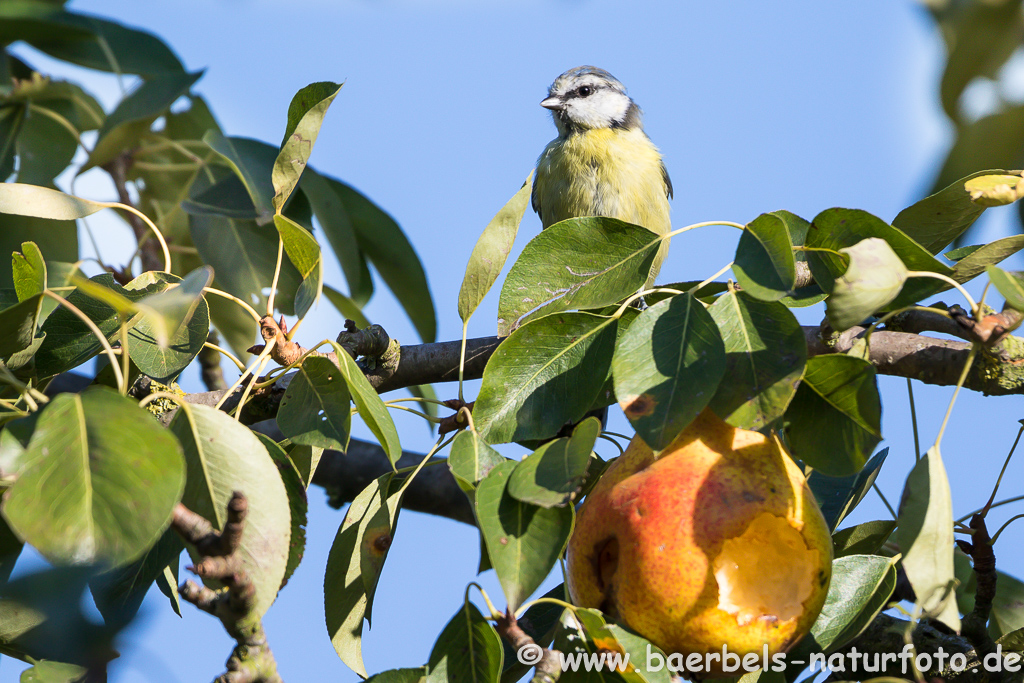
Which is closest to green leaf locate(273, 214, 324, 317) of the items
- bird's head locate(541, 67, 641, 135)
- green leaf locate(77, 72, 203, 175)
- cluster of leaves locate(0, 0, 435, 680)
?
cluster of leaves locate(0, 0, 435, 680)

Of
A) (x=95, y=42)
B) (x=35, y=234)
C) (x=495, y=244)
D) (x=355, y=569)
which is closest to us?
(x=355, y=569)

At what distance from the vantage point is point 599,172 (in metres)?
4.13

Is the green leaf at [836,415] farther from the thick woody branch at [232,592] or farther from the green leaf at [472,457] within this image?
the thick woody branch at [232,592]

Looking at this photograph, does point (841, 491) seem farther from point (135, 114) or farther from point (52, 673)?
point (135, 114)

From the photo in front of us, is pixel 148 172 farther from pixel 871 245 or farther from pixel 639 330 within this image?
pixel 871 245

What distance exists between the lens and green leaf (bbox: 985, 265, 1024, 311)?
118 cm

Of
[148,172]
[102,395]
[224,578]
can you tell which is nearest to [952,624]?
[224,578]

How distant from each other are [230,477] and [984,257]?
147 cm

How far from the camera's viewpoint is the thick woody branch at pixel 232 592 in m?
1.13

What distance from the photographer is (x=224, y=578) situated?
114cm

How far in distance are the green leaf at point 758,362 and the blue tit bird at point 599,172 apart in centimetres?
238

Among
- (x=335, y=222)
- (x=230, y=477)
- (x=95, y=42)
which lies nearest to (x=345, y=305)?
(x=335, y=222)

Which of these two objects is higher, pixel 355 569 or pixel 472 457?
pixel 472 457

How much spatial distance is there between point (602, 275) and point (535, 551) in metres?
0.57
